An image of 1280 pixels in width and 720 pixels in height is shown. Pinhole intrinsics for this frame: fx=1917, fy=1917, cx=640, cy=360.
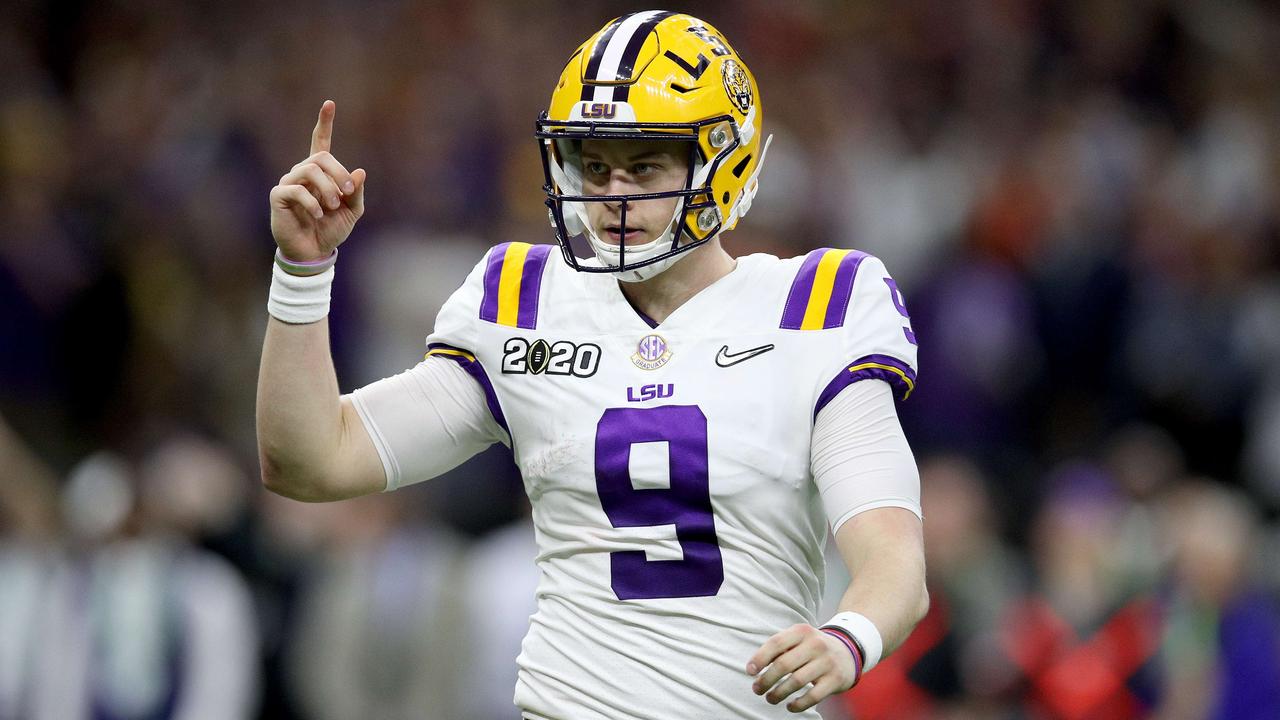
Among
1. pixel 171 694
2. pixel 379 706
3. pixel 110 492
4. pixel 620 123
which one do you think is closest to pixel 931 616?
pixel 379 706

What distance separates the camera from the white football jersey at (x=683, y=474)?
3.61 meters

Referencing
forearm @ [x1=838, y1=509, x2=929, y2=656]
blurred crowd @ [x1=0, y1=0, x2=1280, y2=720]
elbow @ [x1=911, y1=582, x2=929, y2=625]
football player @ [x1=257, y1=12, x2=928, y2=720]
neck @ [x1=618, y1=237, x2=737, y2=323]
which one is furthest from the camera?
blurred crowd @ [x1=0, y1=0, x2=1280, y2=720]

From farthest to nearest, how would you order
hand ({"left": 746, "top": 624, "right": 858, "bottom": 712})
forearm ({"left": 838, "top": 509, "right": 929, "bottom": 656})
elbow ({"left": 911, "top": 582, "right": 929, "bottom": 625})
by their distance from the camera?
elbow ({"left": 911, "top": 582, "right": 929, "bottom": 625}), forearm ({"left": 838, "top": 509, "right": 929, "bottom": 656}), hand ({"left": 746, "top": 624, "right": 858, "bottom": 712})

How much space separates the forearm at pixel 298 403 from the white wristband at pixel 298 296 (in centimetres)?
2

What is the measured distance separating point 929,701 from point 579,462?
13.5ft

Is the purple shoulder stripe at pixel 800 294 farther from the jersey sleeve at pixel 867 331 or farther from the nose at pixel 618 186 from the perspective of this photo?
the nose at pixel 618 186

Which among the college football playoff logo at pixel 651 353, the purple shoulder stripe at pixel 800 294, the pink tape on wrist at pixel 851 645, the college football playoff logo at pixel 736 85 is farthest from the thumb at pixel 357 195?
the pink tape on wrist at pixel 851 645

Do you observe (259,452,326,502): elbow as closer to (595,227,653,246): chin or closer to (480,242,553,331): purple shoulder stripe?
(480,242,553,331): purple shoulder stripe

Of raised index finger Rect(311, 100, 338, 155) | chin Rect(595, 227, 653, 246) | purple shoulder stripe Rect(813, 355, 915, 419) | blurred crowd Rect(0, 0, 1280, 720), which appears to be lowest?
blurred crowd Rect(0, 0, 1280, 720)

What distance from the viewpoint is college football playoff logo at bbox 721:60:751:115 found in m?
3.86

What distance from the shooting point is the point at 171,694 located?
758 centimetres

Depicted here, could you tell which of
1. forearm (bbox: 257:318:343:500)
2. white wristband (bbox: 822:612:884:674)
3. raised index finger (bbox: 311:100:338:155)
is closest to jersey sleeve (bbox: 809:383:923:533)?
white wristband (bbox: 822:612:884:674)

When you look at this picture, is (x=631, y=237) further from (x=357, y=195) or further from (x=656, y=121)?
(x=357, y=195)

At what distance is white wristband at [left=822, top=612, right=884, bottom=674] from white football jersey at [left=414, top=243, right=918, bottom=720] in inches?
12.4
